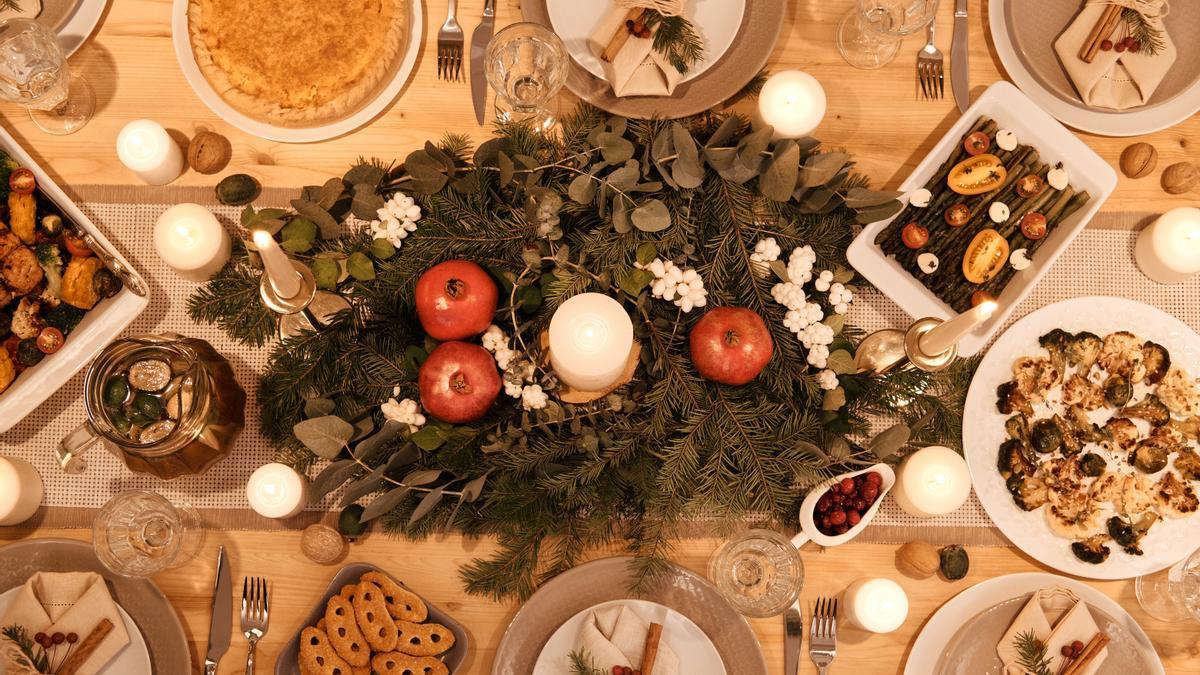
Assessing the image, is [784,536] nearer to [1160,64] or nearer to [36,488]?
[1160,64]

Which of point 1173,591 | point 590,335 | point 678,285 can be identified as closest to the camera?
point 590,335

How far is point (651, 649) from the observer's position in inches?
49.6

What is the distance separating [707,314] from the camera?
3.95ft

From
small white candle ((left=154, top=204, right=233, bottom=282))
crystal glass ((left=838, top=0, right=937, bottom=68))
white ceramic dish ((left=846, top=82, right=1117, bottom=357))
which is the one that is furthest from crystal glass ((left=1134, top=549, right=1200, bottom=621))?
small white candle ((left=154, top=204, right=233, bottom=282))

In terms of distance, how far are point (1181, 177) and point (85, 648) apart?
1.84m

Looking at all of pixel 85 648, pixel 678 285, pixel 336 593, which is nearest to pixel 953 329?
pixel 678 285

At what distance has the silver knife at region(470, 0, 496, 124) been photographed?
1393mm

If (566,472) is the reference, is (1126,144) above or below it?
above

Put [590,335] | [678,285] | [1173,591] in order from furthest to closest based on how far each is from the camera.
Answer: [1173,591], [678,285], [590,335]

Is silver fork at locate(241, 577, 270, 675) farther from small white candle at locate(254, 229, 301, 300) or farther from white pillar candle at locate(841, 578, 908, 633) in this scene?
white pillar candle at locate(841, 578, 908, 633)

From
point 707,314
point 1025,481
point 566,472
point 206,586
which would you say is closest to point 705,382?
point 707,314

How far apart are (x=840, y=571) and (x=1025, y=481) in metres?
0.32

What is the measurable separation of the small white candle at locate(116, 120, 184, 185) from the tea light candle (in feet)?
4.13

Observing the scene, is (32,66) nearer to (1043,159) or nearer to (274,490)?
(274,490)
